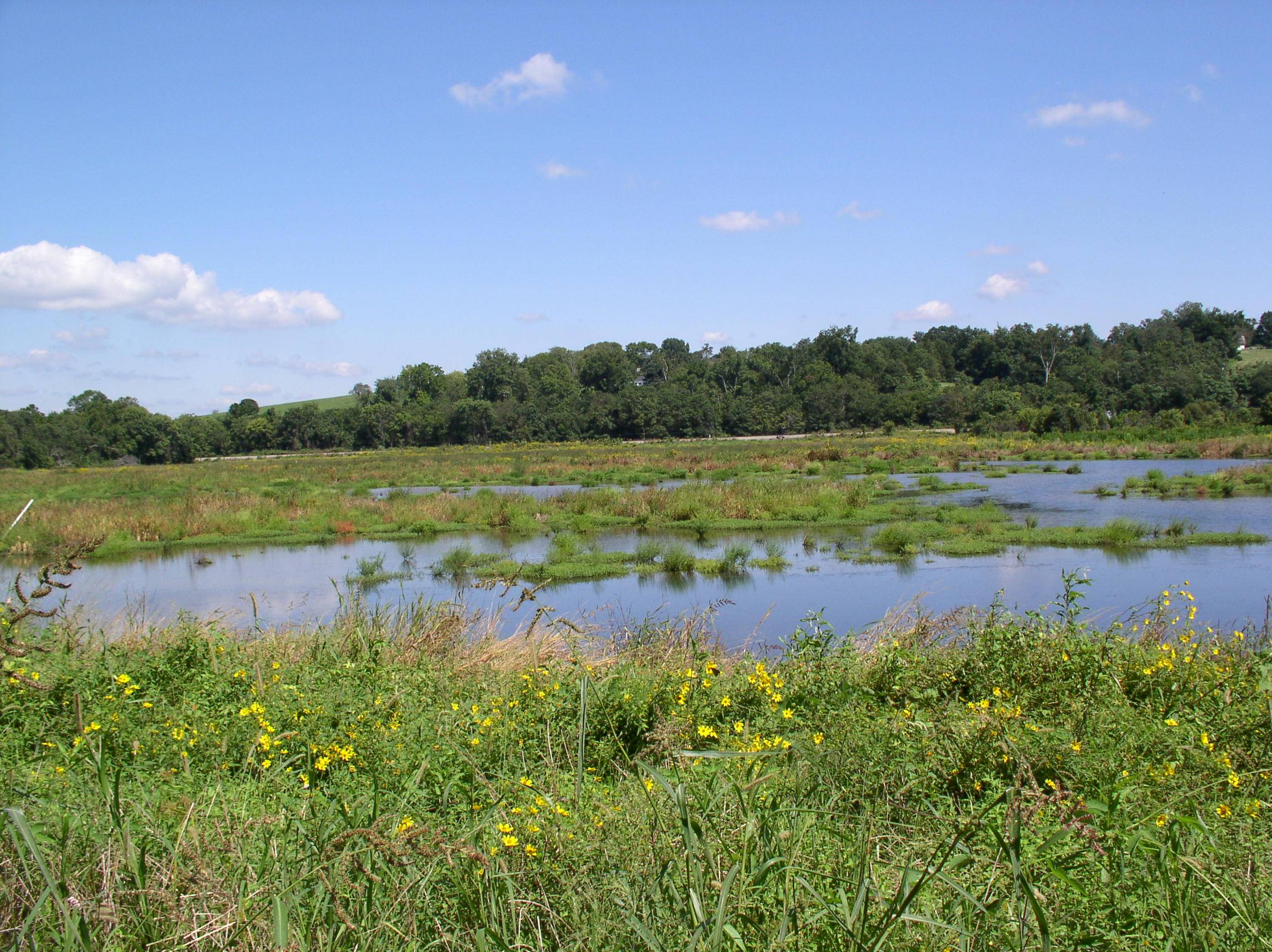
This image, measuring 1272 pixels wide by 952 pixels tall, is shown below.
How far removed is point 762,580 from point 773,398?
77089 mm

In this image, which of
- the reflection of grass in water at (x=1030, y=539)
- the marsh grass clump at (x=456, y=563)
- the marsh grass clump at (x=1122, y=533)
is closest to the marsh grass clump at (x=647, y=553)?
the marsh grass clump at (x=456, y=563)

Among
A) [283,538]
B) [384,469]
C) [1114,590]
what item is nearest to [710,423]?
[384,469]

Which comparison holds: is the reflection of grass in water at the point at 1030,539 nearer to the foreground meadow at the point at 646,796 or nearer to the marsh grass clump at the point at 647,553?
the marsh grass clump at the point at 647,553

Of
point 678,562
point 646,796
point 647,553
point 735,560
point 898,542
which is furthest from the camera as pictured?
point 898,542

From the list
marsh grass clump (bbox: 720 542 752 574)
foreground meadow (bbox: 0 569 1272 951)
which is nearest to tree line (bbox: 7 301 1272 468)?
marsh grass clump (bbox: 720 542 752 574)

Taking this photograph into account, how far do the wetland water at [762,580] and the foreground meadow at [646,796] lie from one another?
12.2 ft

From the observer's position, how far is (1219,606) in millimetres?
13266

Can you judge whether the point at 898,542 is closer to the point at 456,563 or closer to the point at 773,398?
the point at 456,563

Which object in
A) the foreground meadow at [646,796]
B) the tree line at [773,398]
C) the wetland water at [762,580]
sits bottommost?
the wetland water at [762,580]

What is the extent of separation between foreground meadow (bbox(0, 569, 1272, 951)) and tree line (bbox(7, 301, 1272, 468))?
215ft

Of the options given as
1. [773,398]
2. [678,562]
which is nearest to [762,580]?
[678,562]

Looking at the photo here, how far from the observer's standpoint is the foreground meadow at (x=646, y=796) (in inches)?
108

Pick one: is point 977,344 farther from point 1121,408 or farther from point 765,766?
point 765,766

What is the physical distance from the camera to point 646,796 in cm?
347
